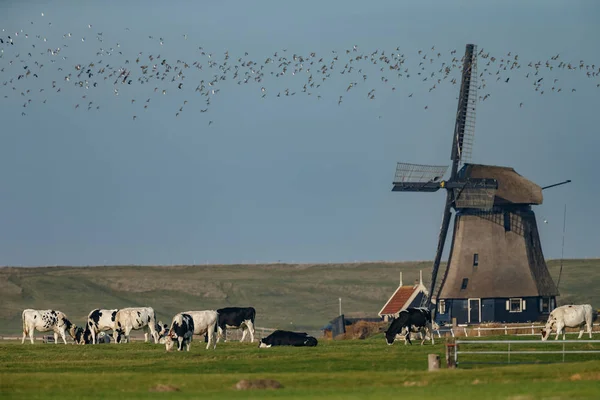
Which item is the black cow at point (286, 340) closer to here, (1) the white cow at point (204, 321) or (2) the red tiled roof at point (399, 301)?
(1) the white cow at point (204, 321)

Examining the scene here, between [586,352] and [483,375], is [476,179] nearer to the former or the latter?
[586,352]

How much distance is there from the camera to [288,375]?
148ft

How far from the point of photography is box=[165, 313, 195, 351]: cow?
197 ft

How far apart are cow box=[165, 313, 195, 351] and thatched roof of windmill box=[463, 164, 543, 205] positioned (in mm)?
46482

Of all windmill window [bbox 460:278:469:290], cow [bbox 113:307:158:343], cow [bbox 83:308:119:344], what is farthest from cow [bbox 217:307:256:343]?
windmill window [bbox 460:278:469:290]

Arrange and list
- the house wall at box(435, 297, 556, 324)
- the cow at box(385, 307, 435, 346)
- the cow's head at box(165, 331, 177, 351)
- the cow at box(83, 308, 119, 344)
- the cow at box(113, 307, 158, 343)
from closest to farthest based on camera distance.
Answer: the cow's head at box(165, 331, 177, 351) < the cow at box(385, 307, 435, 346) < the cow at box(113, 307, 158, 343) < the cow at box(83, 308, 119, 344) < the house wall at box(435, 297, 556, 324)

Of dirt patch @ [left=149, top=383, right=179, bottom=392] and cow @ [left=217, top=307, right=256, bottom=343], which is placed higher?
cow @ [left=217, top=307, right=256, bottom=343]

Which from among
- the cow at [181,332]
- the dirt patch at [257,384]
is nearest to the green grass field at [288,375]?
the dirt patch at [257,384]

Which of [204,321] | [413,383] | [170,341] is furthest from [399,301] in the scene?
[413,383]

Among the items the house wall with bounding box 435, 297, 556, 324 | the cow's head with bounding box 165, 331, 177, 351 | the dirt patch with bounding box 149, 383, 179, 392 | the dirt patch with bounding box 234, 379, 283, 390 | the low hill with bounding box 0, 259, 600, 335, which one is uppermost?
the low hill with bounding box 0, 259, 600, 335

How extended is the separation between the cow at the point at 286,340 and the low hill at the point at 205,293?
3749 inches

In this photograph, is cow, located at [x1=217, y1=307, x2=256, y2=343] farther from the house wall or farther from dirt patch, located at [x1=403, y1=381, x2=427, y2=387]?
the house wall

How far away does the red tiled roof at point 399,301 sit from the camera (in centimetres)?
11269

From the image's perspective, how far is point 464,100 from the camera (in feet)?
349
